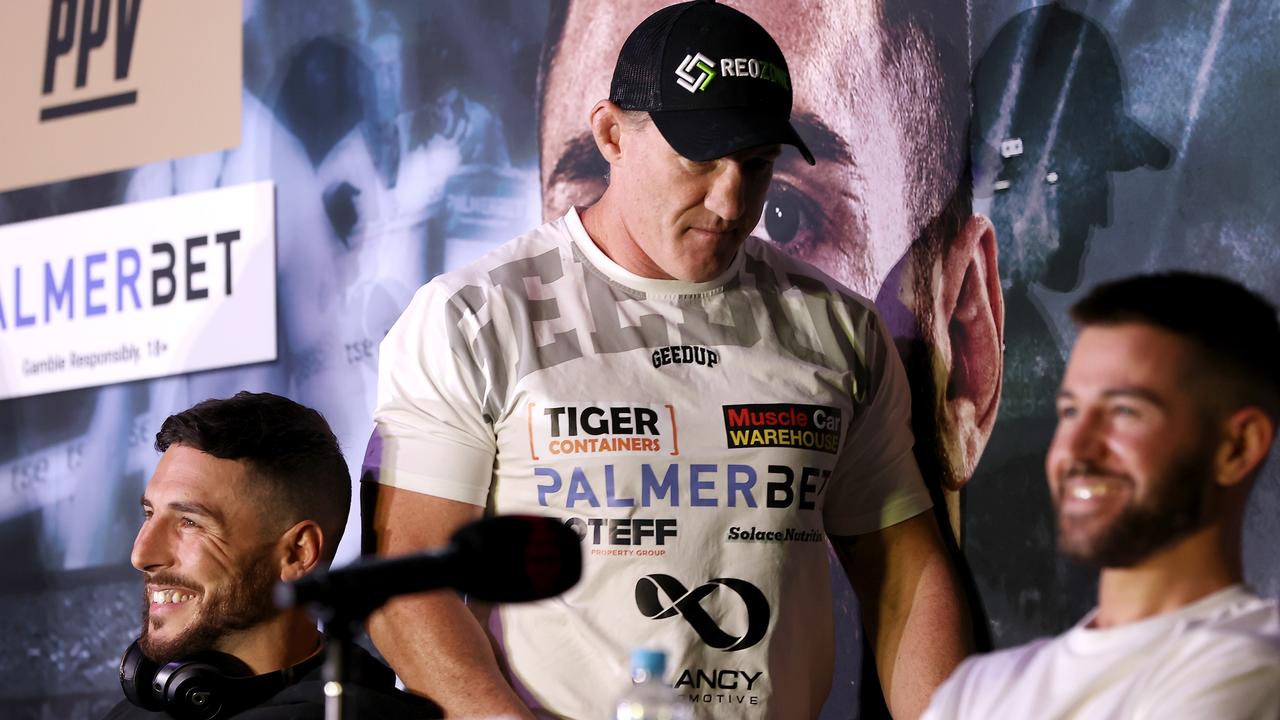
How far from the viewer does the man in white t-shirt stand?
53.2 inches

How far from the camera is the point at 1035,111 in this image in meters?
2.44

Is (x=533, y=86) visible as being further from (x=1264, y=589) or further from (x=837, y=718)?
(x=1264, y=589)

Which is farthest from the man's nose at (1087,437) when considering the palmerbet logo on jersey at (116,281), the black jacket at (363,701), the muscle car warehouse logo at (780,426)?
the palmerbet logo on jersey at (116,281)

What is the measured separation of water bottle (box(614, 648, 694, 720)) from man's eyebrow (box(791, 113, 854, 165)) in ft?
3.27

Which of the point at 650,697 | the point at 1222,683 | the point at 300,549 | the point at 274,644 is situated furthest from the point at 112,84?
the point at 1222,683

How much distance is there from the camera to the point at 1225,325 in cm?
141

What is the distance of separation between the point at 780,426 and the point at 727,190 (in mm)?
328

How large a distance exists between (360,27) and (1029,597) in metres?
1.74

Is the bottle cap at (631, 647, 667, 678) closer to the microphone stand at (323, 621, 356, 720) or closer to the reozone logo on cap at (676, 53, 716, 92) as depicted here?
the microphone stand at (323, 621, 356, 720)

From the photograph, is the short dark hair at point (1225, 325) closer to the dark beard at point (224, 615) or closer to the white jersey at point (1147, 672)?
the white jersey at point (1147, 672)

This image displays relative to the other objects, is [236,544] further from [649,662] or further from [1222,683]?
[1222,683]

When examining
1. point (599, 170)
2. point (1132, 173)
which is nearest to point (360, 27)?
point (599, 170)

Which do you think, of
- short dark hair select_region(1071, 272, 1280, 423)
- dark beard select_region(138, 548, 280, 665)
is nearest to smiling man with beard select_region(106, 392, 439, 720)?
dark beard select_region(138, 548, 280, 665)

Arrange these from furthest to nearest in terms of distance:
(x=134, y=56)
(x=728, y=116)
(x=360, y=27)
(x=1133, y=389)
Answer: (x=134, y=56) < (x=360, y=27) < (x=728, y=116) < (x=1133, y=389)
